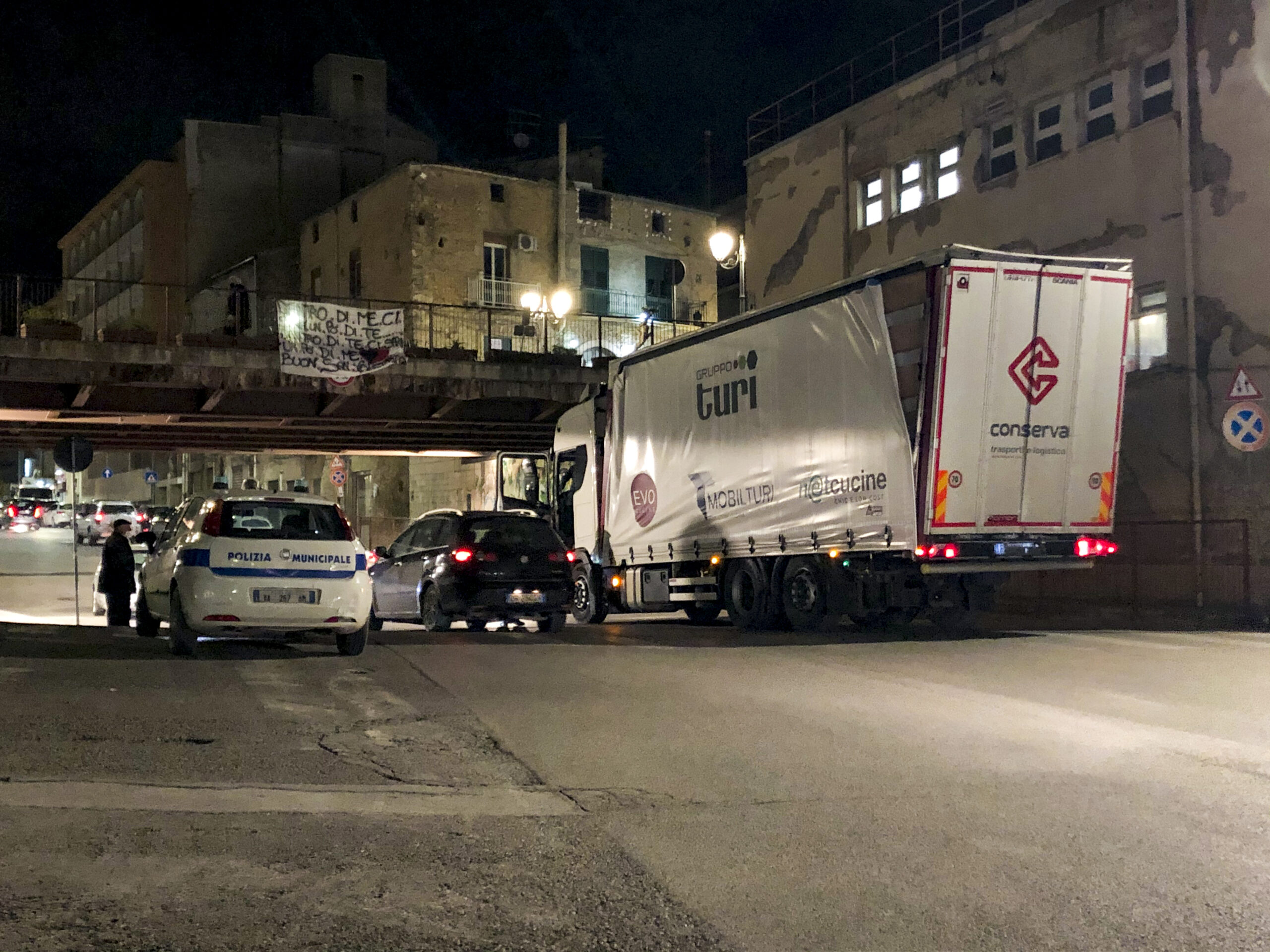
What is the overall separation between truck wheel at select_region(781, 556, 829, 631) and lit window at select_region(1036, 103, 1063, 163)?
963 centimetres

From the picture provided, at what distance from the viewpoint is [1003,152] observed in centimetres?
2277

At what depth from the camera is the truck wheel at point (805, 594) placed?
16.0 meters

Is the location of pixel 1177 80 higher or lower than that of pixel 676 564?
higher

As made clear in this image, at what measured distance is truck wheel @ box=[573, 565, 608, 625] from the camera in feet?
67.4

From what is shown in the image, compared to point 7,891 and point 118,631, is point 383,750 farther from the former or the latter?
point 118,631

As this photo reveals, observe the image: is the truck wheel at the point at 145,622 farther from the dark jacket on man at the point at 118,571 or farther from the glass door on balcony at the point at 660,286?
the glass door on balcony at the point at 660,286

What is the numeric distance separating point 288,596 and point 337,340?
14.4m

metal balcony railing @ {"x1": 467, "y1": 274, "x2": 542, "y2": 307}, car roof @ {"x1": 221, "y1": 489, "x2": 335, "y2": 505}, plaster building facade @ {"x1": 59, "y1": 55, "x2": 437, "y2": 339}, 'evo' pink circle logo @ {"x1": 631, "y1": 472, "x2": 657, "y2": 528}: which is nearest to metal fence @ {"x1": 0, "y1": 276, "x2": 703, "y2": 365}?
metal balcony railing @ {"x1": 467, "y1": 274, "x2": 542, "y2": 307}

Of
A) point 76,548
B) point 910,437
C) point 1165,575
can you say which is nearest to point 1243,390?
point 1165,575

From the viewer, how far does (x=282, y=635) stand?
513 inches

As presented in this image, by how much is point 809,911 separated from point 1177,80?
17916 mm

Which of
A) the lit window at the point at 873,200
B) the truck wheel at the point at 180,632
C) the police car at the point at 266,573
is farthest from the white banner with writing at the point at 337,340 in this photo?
the truck wheel at the point at 180,632

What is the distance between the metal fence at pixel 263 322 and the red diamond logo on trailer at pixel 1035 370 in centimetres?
1401

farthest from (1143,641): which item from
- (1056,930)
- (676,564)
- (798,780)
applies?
(1056,930)
